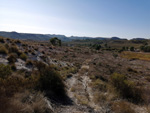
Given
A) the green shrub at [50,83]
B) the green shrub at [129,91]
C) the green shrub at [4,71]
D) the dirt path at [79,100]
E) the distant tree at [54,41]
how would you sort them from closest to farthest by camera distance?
1. the green shrub at [4,71]
2. the dirt path at [79,100]
3. the green shrub at [50,83]
4. the green shrub at [129,91]
5. the distant tree at [54,41]

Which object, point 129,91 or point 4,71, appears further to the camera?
point 129,91

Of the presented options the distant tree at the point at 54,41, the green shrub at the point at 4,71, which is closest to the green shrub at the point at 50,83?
the green shrub at the point at 4,71

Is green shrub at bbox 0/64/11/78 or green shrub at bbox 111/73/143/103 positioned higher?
green shrub at bbox 0/64/11/78

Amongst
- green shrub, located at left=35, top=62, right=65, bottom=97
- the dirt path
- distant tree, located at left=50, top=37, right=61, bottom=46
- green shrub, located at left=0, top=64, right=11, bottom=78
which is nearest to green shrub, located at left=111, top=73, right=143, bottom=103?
the dirt path

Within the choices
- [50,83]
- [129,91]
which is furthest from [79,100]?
[129,91]

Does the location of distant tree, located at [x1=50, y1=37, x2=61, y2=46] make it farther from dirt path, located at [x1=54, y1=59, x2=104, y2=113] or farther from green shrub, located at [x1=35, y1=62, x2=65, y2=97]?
green shrub, located at [x1=35, y1=62, x2=65, y2=97]

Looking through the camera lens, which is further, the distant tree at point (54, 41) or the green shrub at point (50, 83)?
the distant tree at point (54, 41)

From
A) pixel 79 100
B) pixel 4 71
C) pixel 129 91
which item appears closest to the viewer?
pixel 4 71

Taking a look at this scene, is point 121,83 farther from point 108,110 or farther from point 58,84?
point 58,84

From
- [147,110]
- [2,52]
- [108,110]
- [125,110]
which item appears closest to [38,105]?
[108,110]

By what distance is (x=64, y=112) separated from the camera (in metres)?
5.96

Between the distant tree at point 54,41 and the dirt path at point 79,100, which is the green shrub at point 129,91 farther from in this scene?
the distant tree at point 54,41

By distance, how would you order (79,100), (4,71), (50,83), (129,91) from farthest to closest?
(129,91), (79,100), (50,83), (4,71)

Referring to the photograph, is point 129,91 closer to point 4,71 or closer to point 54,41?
point 4,71
